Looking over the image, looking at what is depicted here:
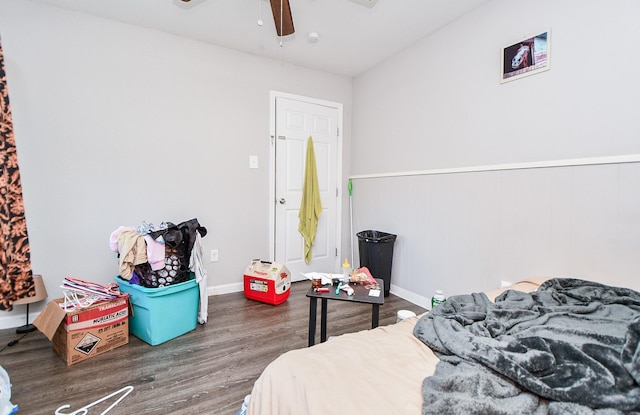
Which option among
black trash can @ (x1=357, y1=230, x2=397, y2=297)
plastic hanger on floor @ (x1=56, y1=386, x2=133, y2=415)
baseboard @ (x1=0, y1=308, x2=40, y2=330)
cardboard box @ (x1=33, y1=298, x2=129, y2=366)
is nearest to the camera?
plastic hanger on floor @ (x1=56, y1=386, x2=133, y2=415)

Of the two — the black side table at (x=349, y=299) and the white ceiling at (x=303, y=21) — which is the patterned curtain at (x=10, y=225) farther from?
the black side table at (x=349, y=299)

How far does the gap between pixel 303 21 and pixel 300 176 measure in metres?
1.55

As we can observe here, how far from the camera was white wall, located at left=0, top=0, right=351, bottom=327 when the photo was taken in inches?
89.5

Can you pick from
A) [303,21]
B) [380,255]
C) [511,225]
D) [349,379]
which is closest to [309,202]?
[380,255]

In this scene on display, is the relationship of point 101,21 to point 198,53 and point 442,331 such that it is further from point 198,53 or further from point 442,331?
point 442,331

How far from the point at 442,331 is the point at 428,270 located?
1.74 m

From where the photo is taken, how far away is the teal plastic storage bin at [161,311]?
198 cm

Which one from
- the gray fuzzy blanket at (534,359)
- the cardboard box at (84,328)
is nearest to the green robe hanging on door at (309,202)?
the cardboard box at (84,328)

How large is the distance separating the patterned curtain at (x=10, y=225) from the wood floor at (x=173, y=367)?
0.37m

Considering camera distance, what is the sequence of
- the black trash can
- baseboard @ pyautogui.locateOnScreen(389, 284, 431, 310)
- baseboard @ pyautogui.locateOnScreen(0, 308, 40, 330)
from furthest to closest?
the black trash can < baseboard @ pyautogui.locateOnScreen(389, 284, 431, 310) < baseboard @ pyautogui.locateOnScreen(0, 308, 40, 330)

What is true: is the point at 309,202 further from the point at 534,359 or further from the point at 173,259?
the point at 534,359

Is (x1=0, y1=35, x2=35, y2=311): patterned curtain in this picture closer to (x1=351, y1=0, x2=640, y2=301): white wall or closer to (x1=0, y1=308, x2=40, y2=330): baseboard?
(x1=0, y1=308, x2=40, y2=330): baseboard

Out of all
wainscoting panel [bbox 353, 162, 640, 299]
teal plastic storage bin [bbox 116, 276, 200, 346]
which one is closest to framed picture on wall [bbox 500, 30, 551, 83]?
wainscoting panel [bbox 353, 162, 640, 299]

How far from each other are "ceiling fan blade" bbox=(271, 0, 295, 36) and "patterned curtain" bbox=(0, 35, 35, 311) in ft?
6.45
